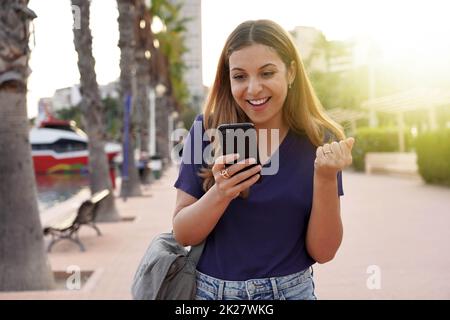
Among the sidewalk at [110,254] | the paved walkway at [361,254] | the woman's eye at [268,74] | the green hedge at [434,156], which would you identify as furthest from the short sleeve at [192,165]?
the green hedge at [434,156]

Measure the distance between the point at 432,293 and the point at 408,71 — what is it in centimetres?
4316

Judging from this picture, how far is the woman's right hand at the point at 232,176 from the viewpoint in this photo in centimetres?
171

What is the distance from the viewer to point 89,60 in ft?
38.2

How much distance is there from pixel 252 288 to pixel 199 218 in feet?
0.84

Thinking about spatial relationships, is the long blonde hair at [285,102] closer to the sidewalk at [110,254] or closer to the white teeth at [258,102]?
the white teeth at [258,102]

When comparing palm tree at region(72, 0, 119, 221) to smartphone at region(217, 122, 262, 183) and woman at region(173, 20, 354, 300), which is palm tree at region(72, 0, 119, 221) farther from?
smartphone at region(217, 122, 262, 183)

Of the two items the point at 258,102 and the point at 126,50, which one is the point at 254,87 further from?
the point at 126,50

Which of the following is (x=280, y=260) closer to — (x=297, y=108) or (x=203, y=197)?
(x=203, y=197)

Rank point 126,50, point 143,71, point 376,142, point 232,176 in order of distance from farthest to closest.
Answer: point 376,142, point 143,71, point 126,50, point 232,176

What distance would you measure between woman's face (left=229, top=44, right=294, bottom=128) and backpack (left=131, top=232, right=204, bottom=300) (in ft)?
1.43

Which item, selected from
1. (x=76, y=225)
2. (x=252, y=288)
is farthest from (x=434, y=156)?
(x=252, y=288)

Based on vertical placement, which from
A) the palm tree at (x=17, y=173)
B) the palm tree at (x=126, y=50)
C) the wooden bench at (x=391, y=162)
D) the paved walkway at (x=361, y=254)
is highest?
the palm tree at (x=126, y=50)

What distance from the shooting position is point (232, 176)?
1.72 meters
